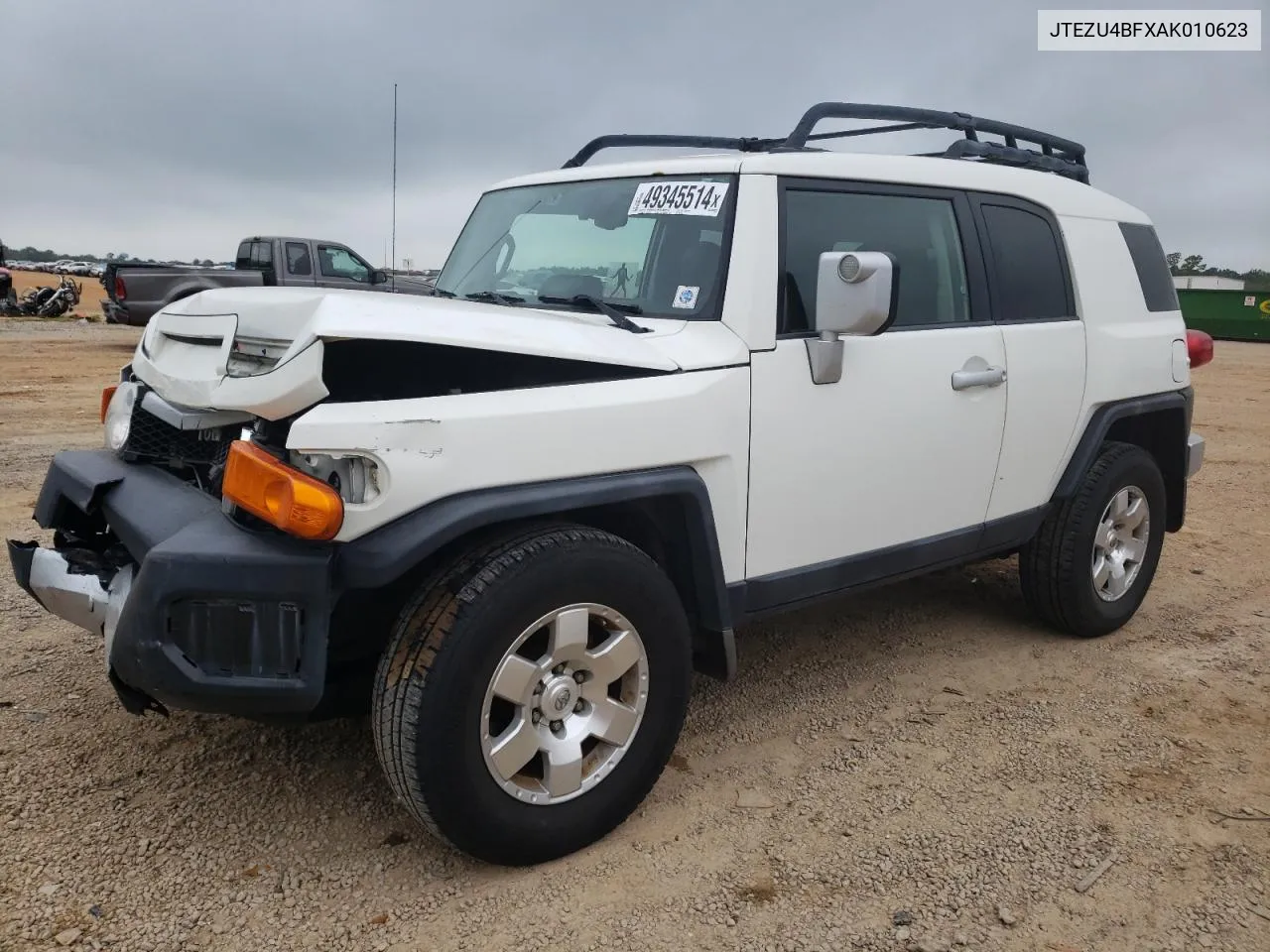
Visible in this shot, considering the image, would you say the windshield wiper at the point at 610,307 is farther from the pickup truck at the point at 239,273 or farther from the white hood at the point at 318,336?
the pickup truck at the point at 239,273

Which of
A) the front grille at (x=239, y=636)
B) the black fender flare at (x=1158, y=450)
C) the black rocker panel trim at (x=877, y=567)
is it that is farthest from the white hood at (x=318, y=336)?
the black fender flare at (x=1158, y=450)

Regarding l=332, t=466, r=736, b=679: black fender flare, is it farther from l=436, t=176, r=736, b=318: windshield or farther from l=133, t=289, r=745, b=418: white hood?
l=436, t=176, r=736, b=318: windshield

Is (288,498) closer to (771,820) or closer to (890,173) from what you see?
(771,820)

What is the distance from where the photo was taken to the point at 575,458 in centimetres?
255

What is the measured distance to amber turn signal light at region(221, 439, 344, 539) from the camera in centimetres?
222

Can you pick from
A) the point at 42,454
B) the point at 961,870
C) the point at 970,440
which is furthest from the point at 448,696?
the point at 42,454

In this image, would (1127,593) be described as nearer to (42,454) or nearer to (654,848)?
(654,848)

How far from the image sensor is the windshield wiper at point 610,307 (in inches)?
116

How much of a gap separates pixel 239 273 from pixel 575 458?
1359cm

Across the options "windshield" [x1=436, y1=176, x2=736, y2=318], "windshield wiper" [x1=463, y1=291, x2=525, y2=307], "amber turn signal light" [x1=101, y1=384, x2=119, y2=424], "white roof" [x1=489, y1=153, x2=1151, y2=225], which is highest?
"white roof" [x1=489, y1=153, x2=1151, y2=225]

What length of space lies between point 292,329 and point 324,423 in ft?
1.22

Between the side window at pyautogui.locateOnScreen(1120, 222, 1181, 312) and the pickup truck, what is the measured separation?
11440mm

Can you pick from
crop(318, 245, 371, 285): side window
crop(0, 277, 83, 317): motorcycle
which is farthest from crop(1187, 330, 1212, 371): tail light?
crop(0, 277, 83, 317): motorcycle

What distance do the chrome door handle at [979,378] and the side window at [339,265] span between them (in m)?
12.5
